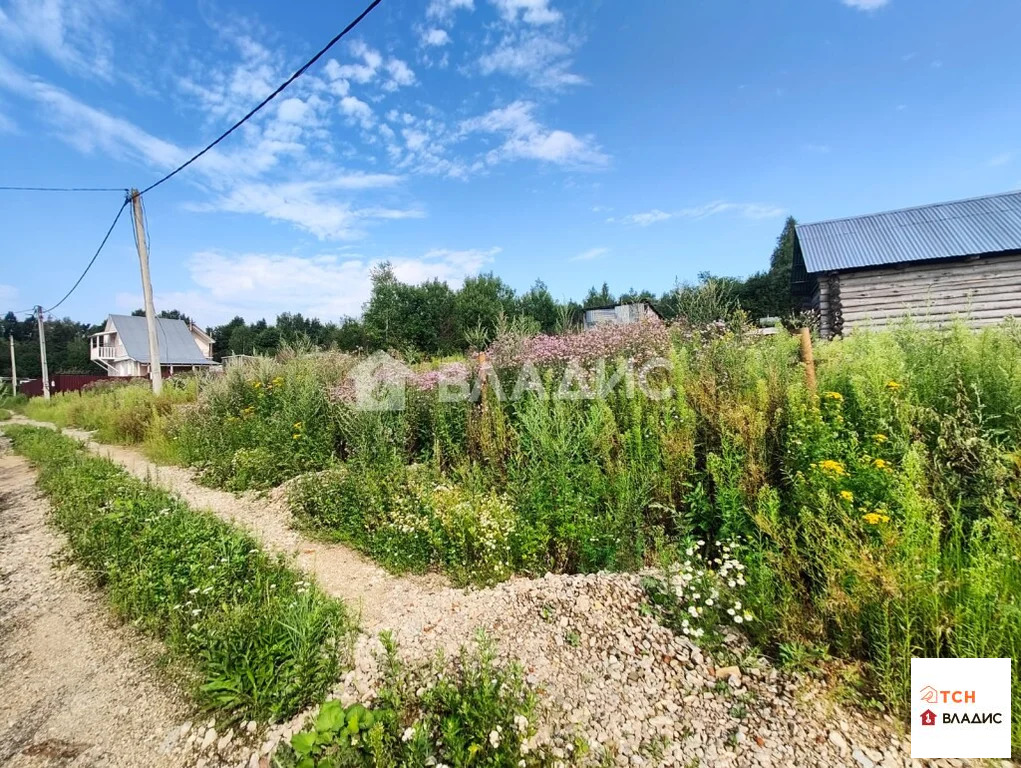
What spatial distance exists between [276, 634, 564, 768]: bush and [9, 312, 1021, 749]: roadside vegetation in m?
0.94

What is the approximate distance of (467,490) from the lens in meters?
3.80

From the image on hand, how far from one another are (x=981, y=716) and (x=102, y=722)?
11.5ft

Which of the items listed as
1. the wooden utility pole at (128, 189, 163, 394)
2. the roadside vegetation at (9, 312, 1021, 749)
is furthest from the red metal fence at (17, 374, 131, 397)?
the roadside vegetation at (9, 312, 1021, 749)

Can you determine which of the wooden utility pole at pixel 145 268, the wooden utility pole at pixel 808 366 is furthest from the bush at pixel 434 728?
the wooden utility pole at pixel 145 268

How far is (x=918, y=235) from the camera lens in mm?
11156

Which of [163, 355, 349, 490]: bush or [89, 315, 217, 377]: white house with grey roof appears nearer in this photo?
[163, 355, 349, 490]: bush

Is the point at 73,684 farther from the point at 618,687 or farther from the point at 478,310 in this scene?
the point at 478,310

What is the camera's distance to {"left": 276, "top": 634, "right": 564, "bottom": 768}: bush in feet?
5.19

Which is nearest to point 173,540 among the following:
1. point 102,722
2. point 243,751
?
point 102,722

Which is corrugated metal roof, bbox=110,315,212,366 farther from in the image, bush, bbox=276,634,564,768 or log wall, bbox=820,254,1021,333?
bush, bbox=276,634,564,768

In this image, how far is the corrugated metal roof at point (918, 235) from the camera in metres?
10.3

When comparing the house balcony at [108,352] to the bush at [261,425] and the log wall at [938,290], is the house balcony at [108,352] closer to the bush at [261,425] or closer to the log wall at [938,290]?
the bush at [261,425]

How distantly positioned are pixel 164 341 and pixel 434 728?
43.5m

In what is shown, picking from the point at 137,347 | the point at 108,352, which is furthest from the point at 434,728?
the point at 108,352
